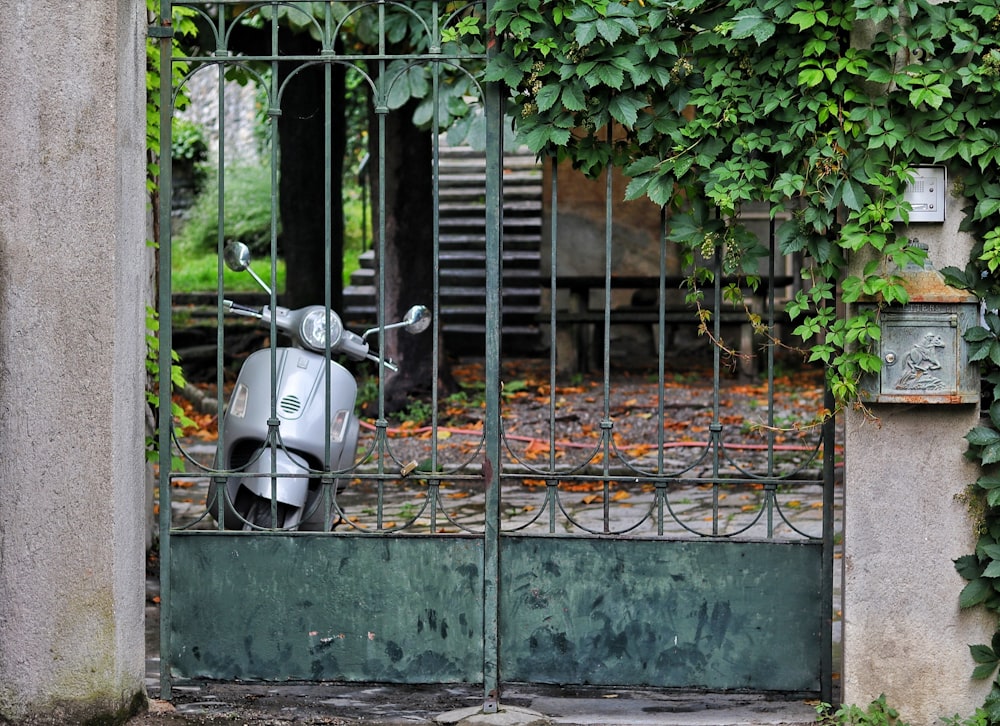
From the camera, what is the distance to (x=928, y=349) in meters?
4.02

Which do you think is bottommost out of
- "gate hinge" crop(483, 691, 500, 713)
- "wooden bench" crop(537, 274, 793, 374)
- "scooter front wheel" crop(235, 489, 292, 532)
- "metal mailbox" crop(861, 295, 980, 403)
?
"gate hinge" crop(483, 691, 500, 713)

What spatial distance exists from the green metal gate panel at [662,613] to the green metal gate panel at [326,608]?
0.19 meters

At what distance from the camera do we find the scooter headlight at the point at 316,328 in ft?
16.3

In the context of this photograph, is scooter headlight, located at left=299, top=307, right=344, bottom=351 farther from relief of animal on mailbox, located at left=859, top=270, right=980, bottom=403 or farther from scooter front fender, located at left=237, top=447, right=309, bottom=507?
relief of animal on mailbox, located at left=859, top=270, right=980, bottom=403

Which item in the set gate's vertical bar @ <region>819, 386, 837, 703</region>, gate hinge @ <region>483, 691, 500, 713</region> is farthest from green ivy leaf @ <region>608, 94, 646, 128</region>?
gate hinge @ <region>483, 691, 500, 713</region>

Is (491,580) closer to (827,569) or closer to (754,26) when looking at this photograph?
(827,569)

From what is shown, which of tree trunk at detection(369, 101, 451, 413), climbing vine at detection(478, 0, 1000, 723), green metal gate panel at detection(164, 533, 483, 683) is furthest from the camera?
Answer: tree trunk at detection(369, 101, 451, 413)

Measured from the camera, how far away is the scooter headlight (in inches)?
196

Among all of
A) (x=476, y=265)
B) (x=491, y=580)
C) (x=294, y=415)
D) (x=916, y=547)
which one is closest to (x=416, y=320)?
(x=294, y=415)

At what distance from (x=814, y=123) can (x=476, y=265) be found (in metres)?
10.8

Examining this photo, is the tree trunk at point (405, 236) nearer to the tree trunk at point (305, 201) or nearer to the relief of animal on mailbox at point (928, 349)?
the tree trunk at point (305, 201)

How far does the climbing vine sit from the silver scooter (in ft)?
3.99

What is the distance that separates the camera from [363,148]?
20734 millimetres

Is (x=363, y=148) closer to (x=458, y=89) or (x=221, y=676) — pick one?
(x=458, y=89)
